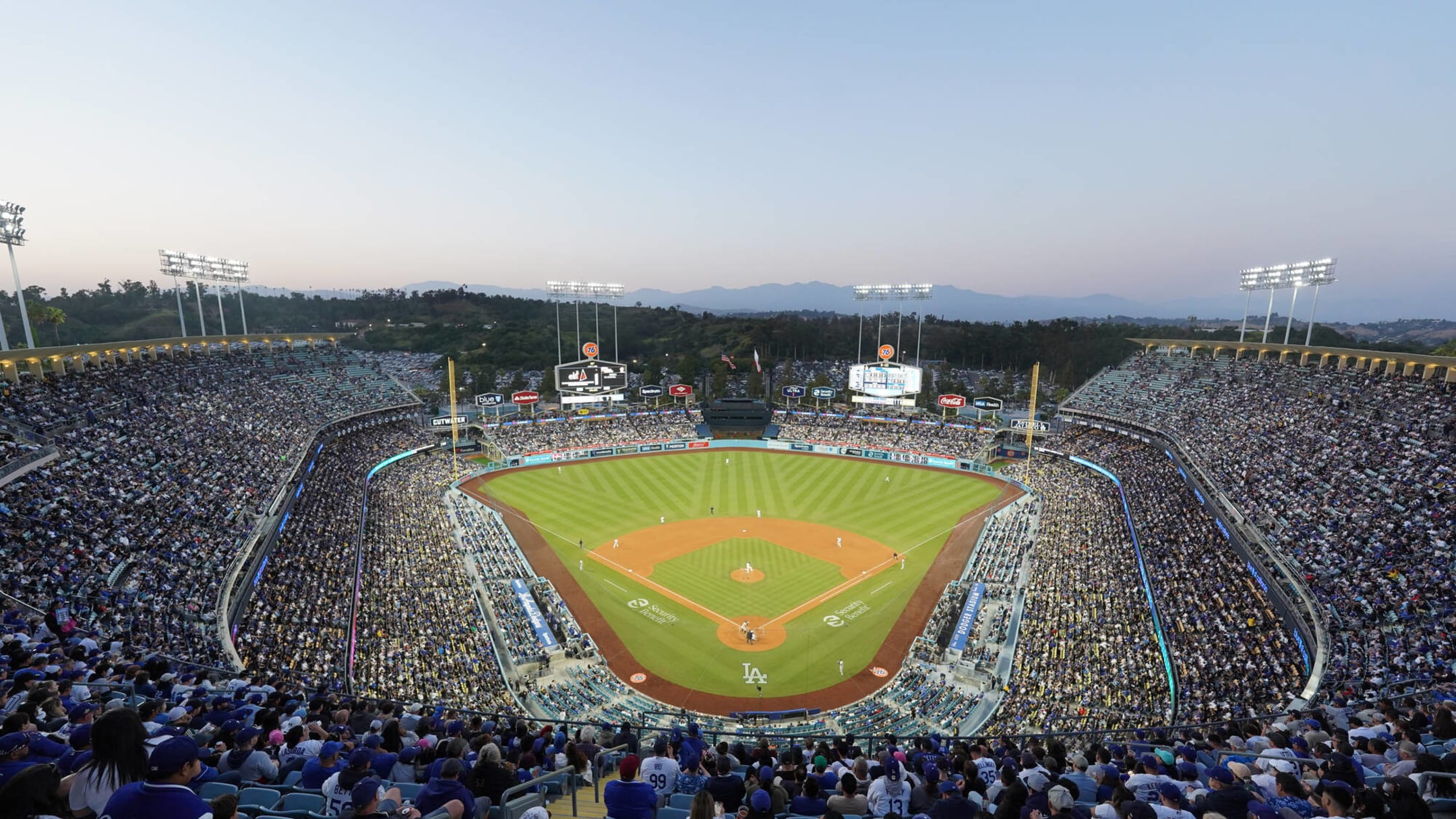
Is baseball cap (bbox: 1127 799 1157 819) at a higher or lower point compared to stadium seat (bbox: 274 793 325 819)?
higher

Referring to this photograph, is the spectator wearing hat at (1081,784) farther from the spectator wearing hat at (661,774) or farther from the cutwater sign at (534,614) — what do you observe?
the cutwater sign at (534,614)

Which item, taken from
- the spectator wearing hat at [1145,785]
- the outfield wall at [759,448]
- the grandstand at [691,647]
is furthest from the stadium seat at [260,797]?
the outfield wall at [759,448]

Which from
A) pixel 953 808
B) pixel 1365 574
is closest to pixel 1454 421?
pixel 1365 574

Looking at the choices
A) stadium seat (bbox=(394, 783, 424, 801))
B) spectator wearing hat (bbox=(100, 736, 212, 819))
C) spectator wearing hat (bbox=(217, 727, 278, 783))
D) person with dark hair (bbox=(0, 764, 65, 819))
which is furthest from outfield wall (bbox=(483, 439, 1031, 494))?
spectator wearing hat (bbox=(100, 736, 212, 819))

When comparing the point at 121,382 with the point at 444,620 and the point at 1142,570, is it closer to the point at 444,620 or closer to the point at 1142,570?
the point at 444,620

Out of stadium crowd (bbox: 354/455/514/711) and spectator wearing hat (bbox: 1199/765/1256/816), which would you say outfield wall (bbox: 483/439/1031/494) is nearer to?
stadium crowd (bbox: 354/455/514/711)

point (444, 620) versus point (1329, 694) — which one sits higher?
point (1329, 694)
